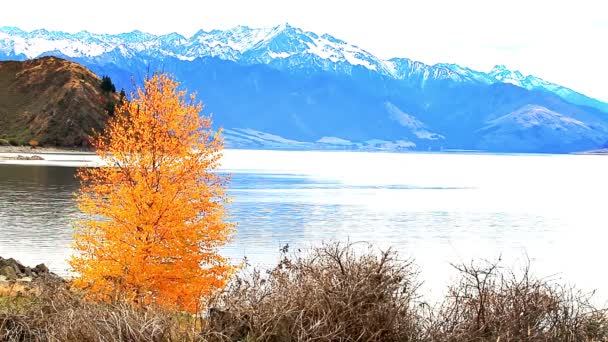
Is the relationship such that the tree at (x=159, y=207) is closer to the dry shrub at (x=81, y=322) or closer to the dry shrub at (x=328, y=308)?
the dry shrub at (x=81, y=322)

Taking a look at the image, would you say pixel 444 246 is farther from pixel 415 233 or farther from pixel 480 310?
pixel 480 310

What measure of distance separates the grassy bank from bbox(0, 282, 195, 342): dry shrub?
0.06 ft

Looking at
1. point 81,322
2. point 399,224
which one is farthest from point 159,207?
point 399,224

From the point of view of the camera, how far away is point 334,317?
10266mm

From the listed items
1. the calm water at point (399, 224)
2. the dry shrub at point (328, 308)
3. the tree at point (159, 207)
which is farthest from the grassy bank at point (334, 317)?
the tree at point (159, 207)

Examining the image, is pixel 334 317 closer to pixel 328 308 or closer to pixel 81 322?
pixel 328 308

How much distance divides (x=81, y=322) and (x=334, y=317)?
12.2 ft

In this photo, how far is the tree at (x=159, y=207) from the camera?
23203mm

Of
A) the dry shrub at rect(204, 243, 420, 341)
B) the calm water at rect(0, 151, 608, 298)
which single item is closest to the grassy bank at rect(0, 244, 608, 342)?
the dry shrub at rect(204, 243, 420, 341)

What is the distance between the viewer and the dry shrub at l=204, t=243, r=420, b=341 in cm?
1016

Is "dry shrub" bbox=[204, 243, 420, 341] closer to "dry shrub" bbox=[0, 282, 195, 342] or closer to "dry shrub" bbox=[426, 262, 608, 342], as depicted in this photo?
"dry shrub" bbox=[426, 262, 608, 342]

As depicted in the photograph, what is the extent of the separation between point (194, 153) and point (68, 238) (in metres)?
28.1

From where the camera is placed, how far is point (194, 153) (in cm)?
2505

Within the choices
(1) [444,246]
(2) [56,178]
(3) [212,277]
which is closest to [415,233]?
(1) [444,246]
